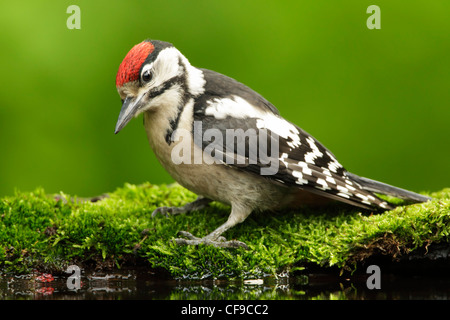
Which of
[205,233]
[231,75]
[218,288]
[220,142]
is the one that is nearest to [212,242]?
[205,233]

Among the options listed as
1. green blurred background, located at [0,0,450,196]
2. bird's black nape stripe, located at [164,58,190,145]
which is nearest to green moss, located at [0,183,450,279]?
bird's black nape stripe, located at [164,58,190,145]

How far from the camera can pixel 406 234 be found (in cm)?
302

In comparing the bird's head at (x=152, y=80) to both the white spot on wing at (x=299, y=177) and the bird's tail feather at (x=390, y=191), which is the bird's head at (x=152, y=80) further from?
the bird's tail feather at (x=390, y=191)

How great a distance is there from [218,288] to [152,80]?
1.21 m

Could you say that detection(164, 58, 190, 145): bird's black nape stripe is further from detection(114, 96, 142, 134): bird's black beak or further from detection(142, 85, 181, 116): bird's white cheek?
detection(114, 96, 142, 134): bird's black beak

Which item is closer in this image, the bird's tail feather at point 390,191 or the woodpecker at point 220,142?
the woodpecker at point 220,142

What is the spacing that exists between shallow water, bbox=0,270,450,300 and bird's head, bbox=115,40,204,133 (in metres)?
0.83

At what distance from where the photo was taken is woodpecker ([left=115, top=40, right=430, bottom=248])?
328 cm

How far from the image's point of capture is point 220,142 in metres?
3.31

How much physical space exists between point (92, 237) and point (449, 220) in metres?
1.90

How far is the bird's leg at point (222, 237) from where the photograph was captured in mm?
3205

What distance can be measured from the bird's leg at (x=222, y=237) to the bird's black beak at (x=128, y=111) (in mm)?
696

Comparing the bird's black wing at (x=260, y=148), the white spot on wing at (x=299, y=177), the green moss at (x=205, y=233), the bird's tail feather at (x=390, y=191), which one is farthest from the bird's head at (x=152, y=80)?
the bird's tail feather at (x=390, y=191)

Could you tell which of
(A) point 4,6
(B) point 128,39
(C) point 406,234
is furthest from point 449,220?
(A) point 4,6
